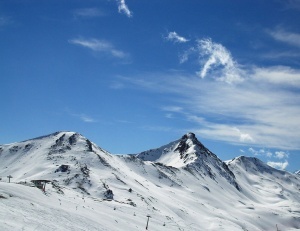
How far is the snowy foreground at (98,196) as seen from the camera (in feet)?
97.7

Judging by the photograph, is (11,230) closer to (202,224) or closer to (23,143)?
(202,224)

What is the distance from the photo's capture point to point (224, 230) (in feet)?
346

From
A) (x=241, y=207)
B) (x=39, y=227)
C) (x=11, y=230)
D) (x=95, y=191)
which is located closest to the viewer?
(x=11, y=230)

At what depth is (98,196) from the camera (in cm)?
9719

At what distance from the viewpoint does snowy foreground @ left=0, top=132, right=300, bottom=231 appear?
1172 inches

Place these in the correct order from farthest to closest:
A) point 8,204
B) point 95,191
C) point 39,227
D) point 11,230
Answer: point 95,191 < point 8,204 < point 39,227 < point 11,230

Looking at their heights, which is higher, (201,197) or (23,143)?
(23,143)

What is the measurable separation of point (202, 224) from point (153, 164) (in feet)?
283

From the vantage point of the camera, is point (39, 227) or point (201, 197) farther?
point (201, 197)

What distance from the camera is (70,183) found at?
106 meters

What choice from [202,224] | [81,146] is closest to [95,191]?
[202,224]

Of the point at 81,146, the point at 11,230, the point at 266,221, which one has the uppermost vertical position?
the point at 81,146

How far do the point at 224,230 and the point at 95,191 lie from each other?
128 ft

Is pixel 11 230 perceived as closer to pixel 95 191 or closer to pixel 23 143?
pixel 95 191
